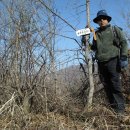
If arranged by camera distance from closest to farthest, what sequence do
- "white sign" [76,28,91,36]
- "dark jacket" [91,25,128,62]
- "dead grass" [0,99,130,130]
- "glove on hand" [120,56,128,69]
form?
"dead grass" [0,99,130,130]
"glove on hand" [120,56,128,69]
"dark jacket" [91,25,128,62]
"white sign" [76,28,91,36]

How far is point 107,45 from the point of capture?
5887 mm

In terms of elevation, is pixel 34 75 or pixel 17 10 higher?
pixel 17 10

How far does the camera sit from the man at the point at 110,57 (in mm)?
5746

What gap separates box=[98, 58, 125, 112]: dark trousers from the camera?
573cm

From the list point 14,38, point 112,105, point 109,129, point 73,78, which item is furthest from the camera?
point 73,78

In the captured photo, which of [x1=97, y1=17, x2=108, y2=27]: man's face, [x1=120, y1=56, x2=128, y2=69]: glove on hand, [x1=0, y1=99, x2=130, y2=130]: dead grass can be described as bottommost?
[x1=0, y1=99, x2=130, y2=130]: dead grass

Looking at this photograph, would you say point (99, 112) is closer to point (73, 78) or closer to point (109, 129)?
point (109, 129)

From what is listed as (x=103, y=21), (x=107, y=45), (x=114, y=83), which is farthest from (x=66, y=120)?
(x=103, y=21)

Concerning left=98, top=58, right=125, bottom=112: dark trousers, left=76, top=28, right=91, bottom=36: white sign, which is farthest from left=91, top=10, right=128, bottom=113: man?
left=76, top=28, right=91, bottom=36: white sign

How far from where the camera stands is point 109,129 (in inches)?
196

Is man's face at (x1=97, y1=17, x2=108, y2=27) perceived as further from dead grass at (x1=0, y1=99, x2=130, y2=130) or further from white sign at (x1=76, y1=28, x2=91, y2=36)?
dead grass at (x1=0, y1=99, x2=130, y2=130)

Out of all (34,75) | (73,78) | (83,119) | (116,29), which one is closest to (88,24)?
(116,29)

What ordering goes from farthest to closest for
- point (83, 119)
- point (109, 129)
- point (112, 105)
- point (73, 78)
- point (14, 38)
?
point (73, 78) < point (14, 38) < point (112, 105) < point (83, 119) < point (109, 129)

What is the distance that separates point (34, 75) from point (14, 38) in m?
0.83
